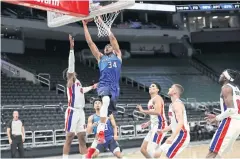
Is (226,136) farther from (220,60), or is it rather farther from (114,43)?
(220,60)

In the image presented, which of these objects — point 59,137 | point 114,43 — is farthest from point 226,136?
point 59,137

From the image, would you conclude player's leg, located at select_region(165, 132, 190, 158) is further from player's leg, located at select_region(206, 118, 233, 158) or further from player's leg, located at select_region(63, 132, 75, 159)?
player's leg, located at select_region(63, 132, 75, 159)

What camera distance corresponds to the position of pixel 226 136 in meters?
6.00

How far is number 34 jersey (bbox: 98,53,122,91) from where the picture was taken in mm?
6512

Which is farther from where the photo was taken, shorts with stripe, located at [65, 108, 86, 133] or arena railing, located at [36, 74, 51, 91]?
arena railing, located at [36, 74, 51, 91]

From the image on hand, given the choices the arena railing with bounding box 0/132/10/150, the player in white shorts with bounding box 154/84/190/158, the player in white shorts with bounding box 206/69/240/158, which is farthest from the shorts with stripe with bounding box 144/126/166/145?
the arena railing with bounding box 0/132/10/150

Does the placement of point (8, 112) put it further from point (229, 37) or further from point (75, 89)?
point (229, 37)

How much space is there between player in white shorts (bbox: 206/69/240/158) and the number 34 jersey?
1585 millimetres

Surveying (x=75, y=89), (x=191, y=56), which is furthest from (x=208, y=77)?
(x=75, y=89)

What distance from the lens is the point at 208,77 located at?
2938 centimetres

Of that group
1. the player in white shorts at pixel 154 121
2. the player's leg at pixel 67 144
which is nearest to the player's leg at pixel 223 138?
the player in white shorts at pixel 154 121

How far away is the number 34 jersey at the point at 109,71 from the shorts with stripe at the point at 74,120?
1.13 m

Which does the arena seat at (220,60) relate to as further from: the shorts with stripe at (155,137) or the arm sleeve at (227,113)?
the arm sleeve at (227,113)

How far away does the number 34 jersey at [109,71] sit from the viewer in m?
6.51
